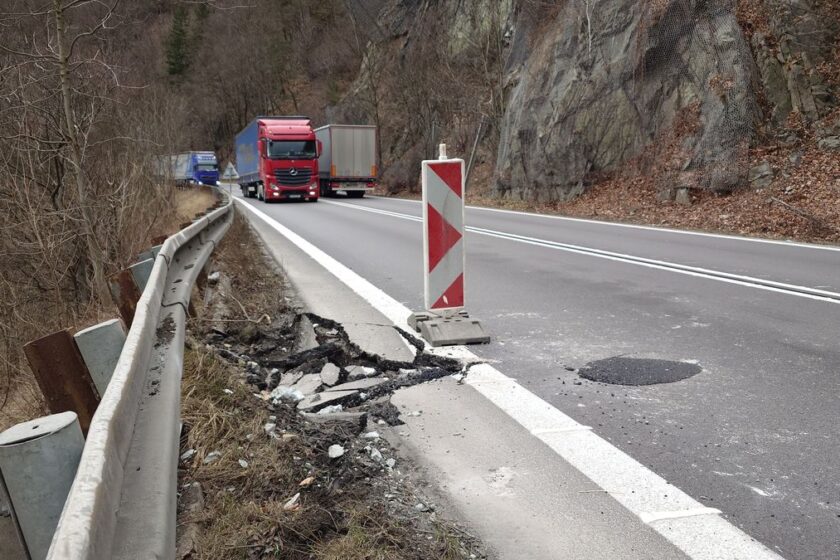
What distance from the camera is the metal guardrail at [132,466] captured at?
1347 millimetres

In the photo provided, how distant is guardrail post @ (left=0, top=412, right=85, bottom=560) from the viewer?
1.64 meters

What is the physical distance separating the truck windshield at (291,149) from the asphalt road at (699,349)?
2102 centimetres

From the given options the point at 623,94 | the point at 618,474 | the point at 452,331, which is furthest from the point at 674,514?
the point at 623,94

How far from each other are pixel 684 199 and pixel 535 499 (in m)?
16.1

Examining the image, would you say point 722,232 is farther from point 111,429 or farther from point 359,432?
point 111,429

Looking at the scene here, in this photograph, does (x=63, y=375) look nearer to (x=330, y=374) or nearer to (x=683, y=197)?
(x=330, y=374)

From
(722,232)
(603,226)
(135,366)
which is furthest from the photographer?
(603,226)

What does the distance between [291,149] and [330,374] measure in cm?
2827

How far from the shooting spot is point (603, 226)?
1488 centimetres

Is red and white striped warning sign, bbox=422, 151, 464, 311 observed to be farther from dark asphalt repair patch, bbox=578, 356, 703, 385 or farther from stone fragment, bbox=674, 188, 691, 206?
stone fragment, bbox=674, 188, 691, 206

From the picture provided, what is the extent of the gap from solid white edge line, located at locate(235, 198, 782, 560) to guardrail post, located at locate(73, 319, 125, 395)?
2090mm

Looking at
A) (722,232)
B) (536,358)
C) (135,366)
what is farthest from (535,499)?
(722,232)

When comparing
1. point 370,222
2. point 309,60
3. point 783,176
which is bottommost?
point 370,222

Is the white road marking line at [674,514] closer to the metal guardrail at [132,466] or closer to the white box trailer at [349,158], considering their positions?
the metal guardrail at [132,466]
